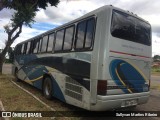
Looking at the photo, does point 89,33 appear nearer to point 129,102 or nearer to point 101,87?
point 101,87

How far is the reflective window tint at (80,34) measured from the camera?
7.41m

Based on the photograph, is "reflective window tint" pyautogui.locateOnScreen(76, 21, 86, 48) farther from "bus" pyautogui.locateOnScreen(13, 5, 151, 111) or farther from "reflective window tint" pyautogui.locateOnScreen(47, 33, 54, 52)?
"reflective window tint" pyautogui.locateOnScreen(47, 33, 54, 52)

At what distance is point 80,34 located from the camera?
758 centimetres

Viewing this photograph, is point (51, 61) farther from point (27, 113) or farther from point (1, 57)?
point (1, 57)

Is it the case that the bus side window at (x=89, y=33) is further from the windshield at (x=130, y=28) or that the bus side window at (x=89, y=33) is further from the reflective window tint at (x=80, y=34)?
the windshield at (x=130, y=28)

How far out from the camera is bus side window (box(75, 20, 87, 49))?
7.40 meters

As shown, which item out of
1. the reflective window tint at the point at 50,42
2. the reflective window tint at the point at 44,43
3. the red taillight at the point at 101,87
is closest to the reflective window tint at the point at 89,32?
the red taillight at the point at 101,87

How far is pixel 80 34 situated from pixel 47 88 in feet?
11.5

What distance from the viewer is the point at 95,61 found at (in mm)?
6555

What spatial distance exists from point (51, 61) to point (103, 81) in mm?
3805

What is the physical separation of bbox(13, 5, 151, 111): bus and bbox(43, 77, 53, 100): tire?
363mm

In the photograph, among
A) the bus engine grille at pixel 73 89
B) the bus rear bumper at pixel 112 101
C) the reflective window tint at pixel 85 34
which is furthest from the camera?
the bus engine grille at pixel 73 89

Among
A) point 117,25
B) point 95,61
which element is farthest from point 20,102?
point 117,25

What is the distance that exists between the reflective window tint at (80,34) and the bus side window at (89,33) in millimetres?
246
